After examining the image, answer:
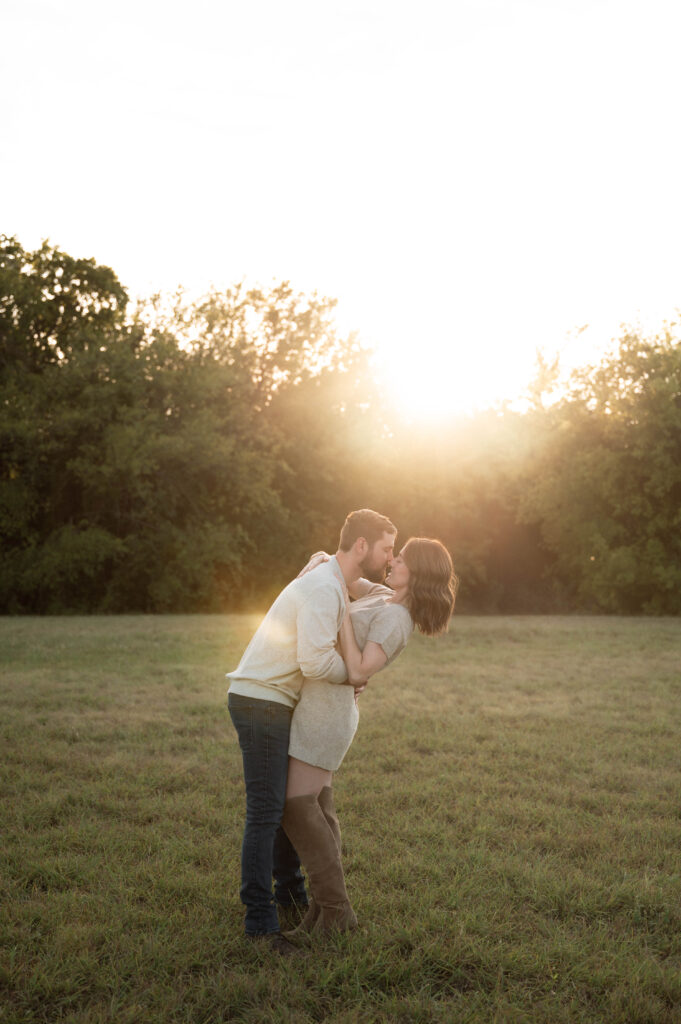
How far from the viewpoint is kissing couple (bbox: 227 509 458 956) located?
386 cm

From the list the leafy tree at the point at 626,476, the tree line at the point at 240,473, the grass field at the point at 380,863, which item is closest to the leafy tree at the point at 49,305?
the tree line at the point at 240,473

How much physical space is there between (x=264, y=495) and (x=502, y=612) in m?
9.02

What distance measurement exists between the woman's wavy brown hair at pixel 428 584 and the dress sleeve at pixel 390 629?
74 millimetres

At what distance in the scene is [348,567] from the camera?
4008mm

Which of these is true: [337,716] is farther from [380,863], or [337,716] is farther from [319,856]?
[380,863]

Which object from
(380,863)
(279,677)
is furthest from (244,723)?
(380,863)

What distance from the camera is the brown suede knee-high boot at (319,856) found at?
390 cm

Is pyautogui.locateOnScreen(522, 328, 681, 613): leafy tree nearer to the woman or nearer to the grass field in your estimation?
the grass field

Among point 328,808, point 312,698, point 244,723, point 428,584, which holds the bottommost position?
point 328,808

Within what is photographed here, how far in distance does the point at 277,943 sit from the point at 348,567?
1584 millimetres

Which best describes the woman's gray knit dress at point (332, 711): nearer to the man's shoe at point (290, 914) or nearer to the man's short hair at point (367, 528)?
the man's short hair at point (367, 528)

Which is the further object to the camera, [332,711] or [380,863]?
[380,863]

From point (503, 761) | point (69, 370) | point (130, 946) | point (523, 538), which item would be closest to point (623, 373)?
point (523, 538)

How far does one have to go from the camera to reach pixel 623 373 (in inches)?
982
